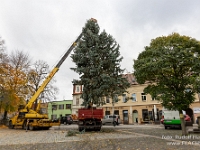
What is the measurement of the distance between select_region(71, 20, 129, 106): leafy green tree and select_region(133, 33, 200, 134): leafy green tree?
4528 mm

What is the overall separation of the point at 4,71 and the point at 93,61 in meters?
15.9

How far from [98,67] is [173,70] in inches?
285

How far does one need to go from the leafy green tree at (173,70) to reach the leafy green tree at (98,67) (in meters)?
4.53

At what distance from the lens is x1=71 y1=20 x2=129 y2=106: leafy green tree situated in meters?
16.4

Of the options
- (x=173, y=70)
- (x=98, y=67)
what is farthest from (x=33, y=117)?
(x=173, y=70)

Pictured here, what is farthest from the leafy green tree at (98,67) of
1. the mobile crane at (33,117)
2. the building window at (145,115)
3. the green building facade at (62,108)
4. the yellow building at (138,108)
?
the green building facade at (62,108)

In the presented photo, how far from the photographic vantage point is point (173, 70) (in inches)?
461

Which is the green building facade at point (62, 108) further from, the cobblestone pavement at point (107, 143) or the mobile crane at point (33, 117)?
the cobblestone pavement at point (107, 143)

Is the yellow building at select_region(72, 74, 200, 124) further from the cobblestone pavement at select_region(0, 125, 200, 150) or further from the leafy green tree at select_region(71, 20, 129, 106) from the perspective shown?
the cobblestone pavement at select_region(0, 125, 200, 150)

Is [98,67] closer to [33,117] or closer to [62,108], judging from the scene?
[33,117]

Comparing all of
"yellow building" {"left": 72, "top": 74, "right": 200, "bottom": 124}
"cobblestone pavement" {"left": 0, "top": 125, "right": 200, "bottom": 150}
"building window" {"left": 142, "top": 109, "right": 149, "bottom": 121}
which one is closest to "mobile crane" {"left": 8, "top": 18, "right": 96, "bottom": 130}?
"cobblestone pavement" {"left": 0, "top": 125, "right": 200, "bottom": 150}

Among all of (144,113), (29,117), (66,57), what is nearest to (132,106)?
(144,113)

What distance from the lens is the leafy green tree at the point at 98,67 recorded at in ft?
53.7

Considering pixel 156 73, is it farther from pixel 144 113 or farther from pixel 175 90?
pixel 144 113
